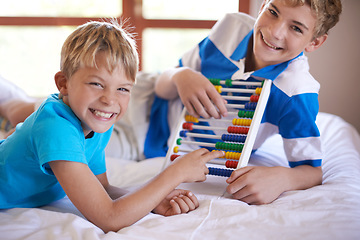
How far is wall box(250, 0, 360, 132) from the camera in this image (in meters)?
2.15

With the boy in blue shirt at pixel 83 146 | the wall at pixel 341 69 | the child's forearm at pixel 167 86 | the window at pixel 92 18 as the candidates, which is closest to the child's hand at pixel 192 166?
the boy in blue shirt at pixel 83 146

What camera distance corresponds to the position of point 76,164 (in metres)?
0.76

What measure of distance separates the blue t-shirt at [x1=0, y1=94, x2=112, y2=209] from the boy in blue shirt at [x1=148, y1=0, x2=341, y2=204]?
39 cm

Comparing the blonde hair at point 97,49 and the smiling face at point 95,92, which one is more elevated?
the blonde hair at point 97,49

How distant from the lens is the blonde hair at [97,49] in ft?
2.65

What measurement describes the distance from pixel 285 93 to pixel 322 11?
0.84 feet

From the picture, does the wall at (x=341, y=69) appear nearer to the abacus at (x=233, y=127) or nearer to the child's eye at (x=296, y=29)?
the abacus at (x=233, y=127)

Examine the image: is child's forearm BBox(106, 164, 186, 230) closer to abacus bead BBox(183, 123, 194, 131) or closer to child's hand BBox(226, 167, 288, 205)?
child's hand BBox(226, 167, 288, 205)

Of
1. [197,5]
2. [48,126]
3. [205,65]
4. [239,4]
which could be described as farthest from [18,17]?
[48,126]

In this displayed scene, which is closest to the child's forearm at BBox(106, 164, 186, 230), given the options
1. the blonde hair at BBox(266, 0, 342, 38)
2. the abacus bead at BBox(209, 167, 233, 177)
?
the abacus bead at BBox(209, 167, 233, 177)

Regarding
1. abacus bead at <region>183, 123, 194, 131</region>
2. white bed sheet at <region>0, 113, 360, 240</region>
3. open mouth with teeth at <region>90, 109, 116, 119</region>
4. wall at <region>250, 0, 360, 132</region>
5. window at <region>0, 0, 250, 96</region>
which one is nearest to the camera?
white bed sheet at <region>0, 113, 360, 240</region>

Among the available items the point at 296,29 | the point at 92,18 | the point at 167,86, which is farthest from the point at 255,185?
the point at 92,18

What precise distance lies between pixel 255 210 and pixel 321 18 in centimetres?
61

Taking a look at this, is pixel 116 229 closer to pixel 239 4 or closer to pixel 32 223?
pixel 32 223
